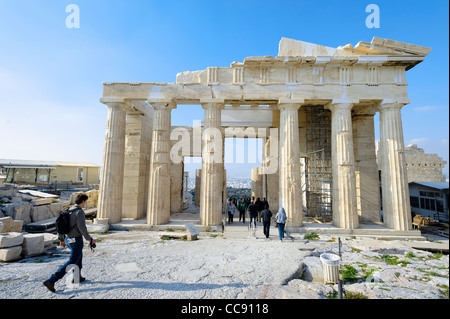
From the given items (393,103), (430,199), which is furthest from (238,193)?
(393,103)

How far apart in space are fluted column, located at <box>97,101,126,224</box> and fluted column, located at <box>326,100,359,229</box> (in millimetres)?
11654

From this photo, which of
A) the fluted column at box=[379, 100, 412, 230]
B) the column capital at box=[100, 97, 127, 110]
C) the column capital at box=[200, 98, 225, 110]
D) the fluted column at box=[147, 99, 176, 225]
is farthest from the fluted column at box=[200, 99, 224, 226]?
the fluted column at box=[379, 100, 412, 230]

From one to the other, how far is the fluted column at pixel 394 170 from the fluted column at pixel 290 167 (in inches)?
177

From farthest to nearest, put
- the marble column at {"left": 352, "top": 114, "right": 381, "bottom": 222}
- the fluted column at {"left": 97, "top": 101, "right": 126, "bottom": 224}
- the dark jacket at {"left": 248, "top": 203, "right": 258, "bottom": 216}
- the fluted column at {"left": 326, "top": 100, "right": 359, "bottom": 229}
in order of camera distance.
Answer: the marble column at {"left": 352, "top": 114, "right": 381, "bottom": 222}
the fluted column at {"left": 97, "top": 101, "right": 126, "bottom": 224}
the fluted column at {"left": 326, "top": 100, "right": 359, "bottom": 229}
the dark jacket at {"left": 248, "top": 203, "right": 258, "bottom": 216}

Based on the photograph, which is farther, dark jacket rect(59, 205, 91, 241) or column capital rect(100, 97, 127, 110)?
column capital rect(100, 97, 127, 110)

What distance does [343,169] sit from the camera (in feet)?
34.6

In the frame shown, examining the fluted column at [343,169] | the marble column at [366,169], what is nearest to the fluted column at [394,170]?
the marble column at [366,169]

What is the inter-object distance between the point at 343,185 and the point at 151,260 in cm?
947

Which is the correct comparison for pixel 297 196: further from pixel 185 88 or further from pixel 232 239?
pixel 185 88

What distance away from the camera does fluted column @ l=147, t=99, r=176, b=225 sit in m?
10.7

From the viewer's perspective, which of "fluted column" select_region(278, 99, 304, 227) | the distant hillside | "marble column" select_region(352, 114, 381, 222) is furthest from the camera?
the distant hillside

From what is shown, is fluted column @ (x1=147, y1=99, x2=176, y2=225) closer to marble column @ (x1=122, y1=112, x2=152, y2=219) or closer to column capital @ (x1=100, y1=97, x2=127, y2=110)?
column capital @ (x1=100, y1=97, x2=127, y2=110)

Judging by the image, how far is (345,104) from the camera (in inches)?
424
